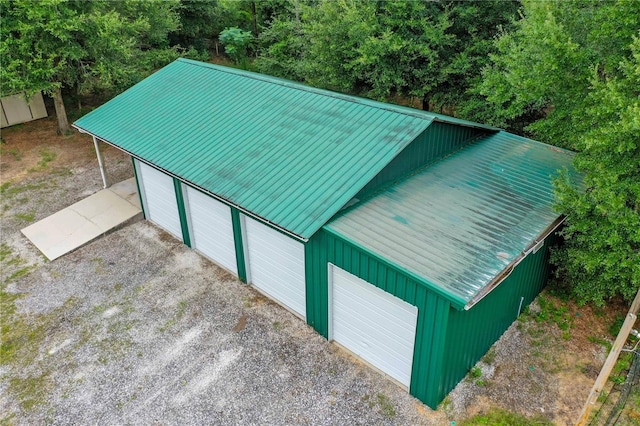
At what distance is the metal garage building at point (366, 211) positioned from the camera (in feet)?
24.0

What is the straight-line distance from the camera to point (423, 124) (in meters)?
9.16

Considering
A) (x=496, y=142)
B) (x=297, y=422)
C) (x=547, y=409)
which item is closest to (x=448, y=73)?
(x=496, y=142)

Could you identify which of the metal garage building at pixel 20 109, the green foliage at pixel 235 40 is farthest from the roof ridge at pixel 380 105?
the green foliage at pixel 235 40

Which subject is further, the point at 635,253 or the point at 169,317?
the point at 169,317

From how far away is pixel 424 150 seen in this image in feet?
32.2

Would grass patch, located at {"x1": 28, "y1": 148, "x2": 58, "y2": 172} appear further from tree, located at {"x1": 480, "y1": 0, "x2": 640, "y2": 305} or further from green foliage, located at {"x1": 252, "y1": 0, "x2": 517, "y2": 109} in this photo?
tree, located at {"x1": 480, "y1": 0, "x2": 640, "y2": 305}

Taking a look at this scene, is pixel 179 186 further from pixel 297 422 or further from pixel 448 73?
pixel 448 73

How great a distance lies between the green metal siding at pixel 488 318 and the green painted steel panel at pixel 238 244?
16.4 feet

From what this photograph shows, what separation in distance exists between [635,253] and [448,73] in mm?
10210

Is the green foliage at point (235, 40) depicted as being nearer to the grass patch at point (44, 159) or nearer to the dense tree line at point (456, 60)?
the dense tree line at point (456, 60)

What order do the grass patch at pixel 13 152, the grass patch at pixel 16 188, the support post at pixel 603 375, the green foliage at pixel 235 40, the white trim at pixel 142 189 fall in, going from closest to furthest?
the support post at pixel 603 375
the white trim at pixel 142 189
the grass patch at pixel 16 188
the grass patch at pixel 13 152
the green foliage at pixel 235 40

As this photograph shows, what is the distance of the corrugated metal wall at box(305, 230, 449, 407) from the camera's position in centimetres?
693

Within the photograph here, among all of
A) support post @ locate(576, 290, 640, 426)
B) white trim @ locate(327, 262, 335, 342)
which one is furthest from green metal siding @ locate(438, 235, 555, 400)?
white trim @ locate(327, 262, 335, 342)

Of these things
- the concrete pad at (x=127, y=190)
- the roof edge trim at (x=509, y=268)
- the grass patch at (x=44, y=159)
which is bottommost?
the grass patch at (x=44, y=159)
